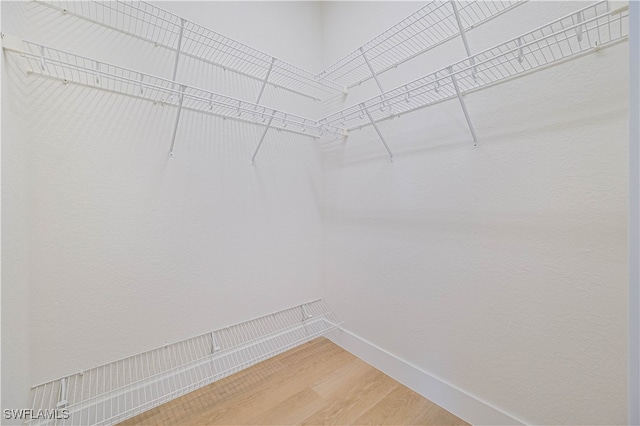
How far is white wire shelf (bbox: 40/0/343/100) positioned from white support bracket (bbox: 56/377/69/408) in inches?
58.5

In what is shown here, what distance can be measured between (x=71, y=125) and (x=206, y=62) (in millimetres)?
732

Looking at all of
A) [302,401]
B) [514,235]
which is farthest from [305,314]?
[514,235]

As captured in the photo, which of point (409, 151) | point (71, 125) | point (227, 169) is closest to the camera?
point (71, 125)

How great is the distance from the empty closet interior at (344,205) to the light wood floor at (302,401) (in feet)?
0.29

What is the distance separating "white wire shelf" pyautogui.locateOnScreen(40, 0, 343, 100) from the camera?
1110 millimetres

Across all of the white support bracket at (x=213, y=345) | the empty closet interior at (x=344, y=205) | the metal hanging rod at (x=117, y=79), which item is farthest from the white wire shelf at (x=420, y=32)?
the white support bracket at (x=213, y=345)

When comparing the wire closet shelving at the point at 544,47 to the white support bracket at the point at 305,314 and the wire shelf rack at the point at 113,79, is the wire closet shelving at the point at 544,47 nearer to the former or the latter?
the wire shelf rack at the point at 113,79

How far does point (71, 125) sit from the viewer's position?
1.07m

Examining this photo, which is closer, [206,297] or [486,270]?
[486,270]

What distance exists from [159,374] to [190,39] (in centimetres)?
174

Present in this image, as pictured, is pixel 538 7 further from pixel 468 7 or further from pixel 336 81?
pixel 336 81

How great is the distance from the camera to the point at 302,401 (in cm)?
128

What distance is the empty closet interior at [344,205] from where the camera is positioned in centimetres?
88

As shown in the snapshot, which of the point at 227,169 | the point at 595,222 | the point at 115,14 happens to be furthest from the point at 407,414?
the point at 115,14
